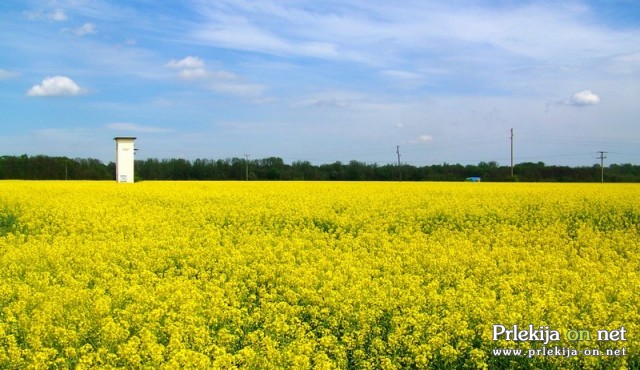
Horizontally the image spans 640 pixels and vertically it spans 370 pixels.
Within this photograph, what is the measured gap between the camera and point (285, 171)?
68.8m

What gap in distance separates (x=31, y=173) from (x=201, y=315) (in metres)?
60.1

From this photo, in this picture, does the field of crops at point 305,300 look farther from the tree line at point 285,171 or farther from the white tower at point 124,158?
the tree line at point 285,171

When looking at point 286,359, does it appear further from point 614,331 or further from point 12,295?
point 12,295

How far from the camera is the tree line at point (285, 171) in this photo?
59.6m

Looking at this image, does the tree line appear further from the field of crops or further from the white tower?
the field of crops

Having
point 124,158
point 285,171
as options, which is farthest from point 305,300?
point 285,171

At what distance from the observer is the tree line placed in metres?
59.6

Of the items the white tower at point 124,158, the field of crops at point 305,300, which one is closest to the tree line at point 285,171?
the white tower at point 124,158

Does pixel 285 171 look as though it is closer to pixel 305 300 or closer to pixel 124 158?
pixel 124 158

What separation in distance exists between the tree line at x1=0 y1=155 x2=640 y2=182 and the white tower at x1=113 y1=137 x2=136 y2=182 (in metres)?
24.1

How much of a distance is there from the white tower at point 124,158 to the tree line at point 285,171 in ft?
79.0

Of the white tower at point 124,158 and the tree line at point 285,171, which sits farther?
the tree line at point 285,171

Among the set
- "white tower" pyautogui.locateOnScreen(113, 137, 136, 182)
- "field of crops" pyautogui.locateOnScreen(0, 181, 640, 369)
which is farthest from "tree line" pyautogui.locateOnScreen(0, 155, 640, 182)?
"field of crops" pyautogui.locateOnScreen(0, 181, 640, 369)

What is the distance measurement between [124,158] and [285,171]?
3366 centimetres
